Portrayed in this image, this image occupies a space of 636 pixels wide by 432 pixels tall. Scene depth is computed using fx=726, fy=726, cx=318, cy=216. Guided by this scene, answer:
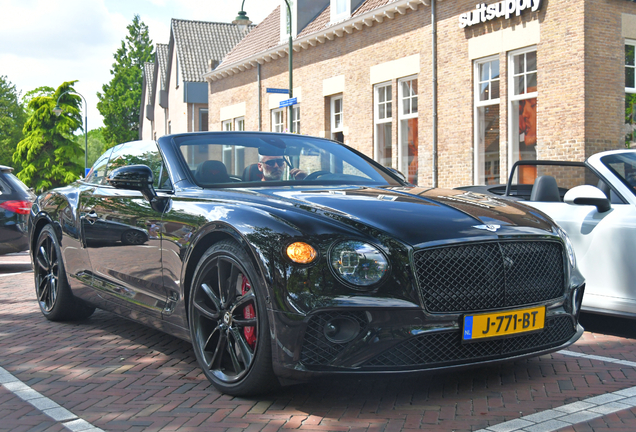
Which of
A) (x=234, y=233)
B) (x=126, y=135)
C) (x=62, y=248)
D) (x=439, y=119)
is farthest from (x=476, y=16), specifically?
(x=126, y=135)

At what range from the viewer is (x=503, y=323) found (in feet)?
11.6

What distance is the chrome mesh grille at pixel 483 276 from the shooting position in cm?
341

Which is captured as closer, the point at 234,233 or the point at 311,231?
the point at 311,231

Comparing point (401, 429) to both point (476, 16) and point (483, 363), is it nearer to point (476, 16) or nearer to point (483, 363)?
point (483, 363)

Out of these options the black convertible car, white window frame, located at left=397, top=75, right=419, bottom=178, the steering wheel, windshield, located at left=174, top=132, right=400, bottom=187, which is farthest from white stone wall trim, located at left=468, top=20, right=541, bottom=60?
the steering wheel

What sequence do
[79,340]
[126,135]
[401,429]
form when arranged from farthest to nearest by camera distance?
1. [126,135]
2. [79,340]
3. [401,429]

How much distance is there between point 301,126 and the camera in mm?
23609

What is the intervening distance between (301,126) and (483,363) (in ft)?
67.1

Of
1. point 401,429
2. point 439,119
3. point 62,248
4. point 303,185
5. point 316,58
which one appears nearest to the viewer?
point 401,429

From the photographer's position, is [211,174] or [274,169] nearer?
[211,174]

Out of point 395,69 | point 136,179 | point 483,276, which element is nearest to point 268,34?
point 395,69

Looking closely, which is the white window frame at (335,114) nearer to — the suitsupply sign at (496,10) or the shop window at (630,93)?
the suitsupply sign at (496,10)

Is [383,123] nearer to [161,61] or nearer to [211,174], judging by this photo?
[211,174]

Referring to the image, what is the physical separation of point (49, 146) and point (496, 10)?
44.5 m
